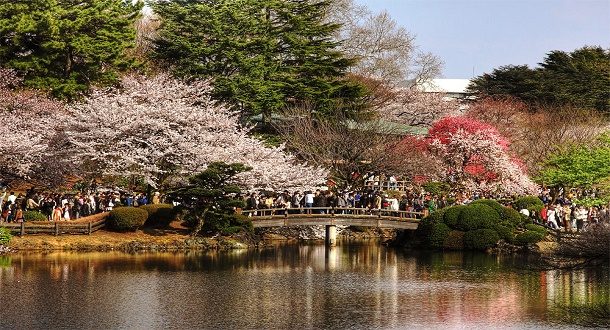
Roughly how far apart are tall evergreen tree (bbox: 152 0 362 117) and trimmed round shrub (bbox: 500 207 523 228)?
48.7 ft

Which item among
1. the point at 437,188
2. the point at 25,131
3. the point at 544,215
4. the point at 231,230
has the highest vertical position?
the point at 25,131

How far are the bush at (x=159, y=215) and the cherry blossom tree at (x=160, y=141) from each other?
1686 mm

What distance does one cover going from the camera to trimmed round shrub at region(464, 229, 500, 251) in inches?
1706

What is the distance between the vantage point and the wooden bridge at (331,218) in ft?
150

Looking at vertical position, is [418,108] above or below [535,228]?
above

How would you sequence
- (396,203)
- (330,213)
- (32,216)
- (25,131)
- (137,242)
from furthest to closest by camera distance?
(396,203) < (330,213) < (25,131) < (137,242) < (32,216)

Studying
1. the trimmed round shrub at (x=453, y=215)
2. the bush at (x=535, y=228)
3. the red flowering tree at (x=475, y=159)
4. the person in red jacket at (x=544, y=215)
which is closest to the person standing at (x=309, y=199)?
the trimmed round shrub at (x=453, y=215)

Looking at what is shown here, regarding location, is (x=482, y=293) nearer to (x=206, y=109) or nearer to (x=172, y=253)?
(x=172, y=253)

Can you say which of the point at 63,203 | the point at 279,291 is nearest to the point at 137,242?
the point at 63,203

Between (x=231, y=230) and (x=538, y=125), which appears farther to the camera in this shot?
(x=538, y=125)

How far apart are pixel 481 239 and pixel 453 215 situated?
1.64 metres

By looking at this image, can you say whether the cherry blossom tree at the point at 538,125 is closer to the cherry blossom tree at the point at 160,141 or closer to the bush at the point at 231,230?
the cherry blossom tree at the point at 160,141

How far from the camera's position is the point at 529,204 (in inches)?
1874

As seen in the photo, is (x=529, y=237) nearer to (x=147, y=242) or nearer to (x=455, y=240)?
(x=455, y=240)
